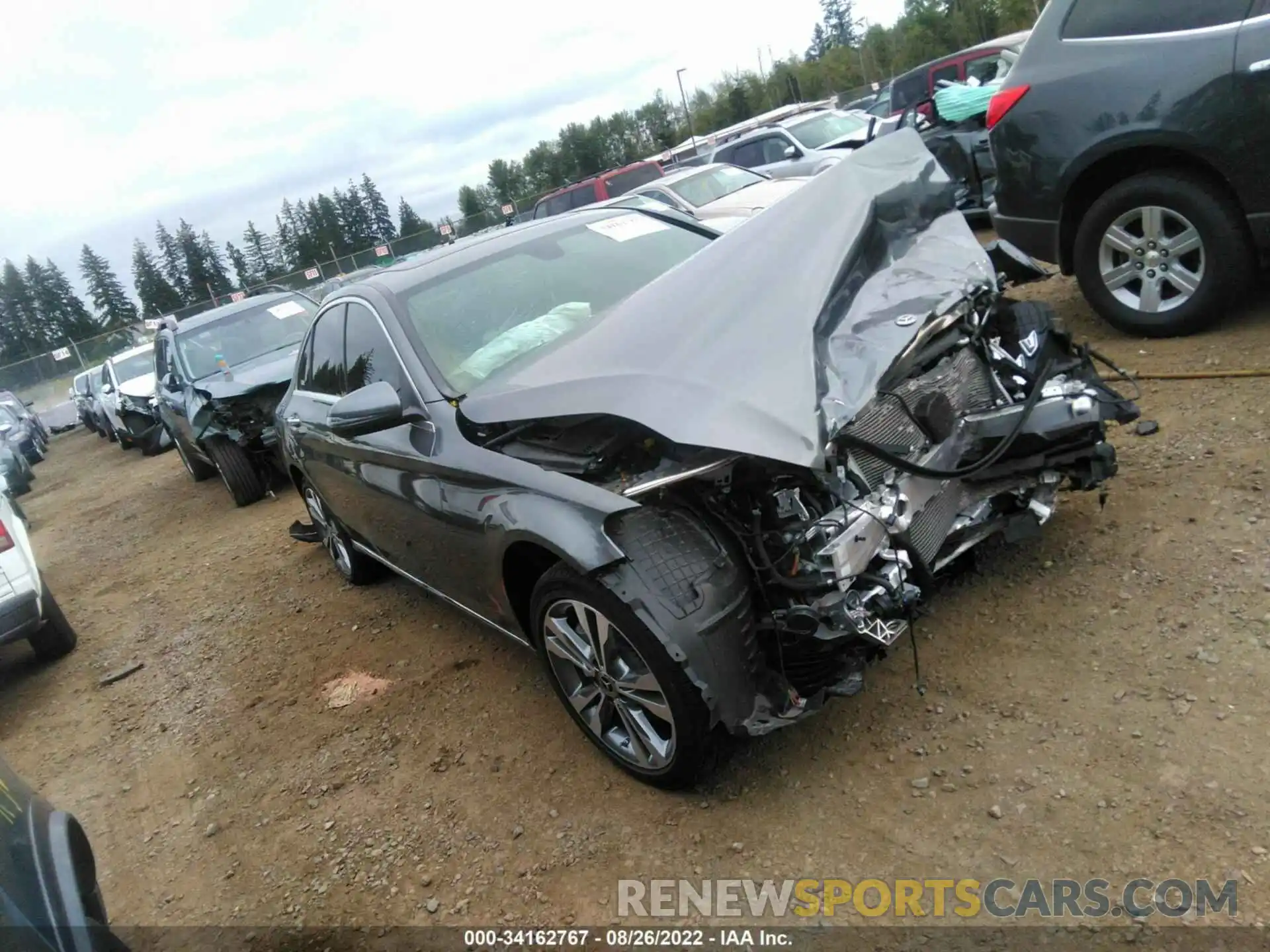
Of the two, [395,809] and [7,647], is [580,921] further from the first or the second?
[7,647]

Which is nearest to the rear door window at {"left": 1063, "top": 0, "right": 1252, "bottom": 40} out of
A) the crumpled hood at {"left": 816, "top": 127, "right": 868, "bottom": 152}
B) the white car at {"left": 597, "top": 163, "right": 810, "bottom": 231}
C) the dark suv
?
the dark suv

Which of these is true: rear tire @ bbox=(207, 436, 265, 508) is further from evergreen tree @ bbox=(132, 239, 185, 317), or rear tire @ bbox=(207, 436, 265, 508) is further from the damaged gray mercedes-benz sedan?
evergreen tree @ bbox=(132, 239, 185, 317)

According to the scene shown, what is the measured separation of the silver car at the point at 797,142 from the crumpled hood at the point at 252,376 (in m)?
7.82

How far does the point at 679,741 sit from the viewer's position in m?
2.52

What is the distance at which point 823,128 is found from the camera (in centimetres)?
1448

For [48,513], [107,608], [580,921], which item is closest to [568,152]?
[48,513]

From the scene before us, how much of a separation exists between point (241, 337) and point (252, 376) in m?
1.12

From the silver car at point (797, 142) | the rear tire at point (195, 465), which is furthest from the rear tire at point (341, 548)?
the silver car at point (797, 142)

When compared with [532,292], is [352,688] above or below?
below

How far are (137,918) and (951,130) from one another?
367 inches

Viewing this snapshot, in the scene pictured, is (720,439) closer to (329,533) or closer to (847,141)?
(329,533)

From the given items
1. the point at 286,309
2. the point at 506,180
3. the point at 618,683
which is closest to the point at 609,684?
the point at 618,683

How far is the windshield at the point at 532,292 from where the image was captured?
337cm

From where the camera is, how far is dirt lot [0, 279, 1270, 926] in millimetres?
2320
